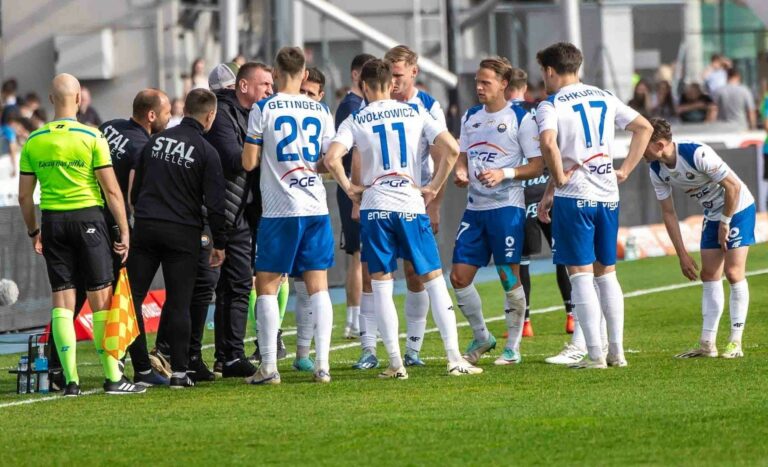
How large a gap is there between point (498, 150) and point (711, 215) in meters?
1.61

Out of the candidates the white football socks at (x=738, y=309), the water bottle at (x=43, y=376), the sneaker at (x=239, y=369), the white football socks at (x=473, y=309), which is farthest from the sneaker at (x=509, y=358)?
the water bottle at (x=43, y=376)

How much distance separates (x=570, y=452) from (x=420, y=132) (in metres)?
3.20

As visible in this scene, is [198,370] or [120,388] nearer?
[120,388]

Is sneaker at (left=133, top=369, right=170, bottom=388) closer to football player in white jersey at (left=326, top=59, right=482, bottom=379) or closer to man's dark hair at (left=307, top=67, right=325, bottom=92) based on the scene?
football player in white jersey at (left=326, top=59, right=482, bottom=379)

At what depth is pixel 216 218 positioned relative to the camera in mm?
10258

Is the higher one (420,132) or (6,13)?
(6,13)

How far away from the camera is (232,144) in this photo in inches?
432

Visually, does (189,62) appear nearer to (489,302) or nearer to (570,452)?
(489,302)

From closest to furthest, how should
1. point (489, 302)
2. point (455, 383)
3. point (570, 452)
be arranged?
point (570, 452) < point (455, 383) < point (489, 302)

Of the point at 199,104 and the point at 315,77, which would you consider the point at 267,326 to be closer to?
the point at 199,104

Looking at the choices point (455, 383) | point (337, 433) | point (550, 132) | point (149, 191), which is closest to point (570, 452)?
point (337, 433)

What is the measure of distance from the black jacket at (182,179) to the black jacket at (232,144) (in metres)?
0.55

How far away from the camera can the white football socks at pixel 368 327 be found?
11383 mm

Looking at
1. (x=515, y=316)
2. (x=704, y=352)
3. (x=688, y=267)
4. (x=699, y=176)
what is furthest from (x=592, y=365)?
(x=699, y=176)
